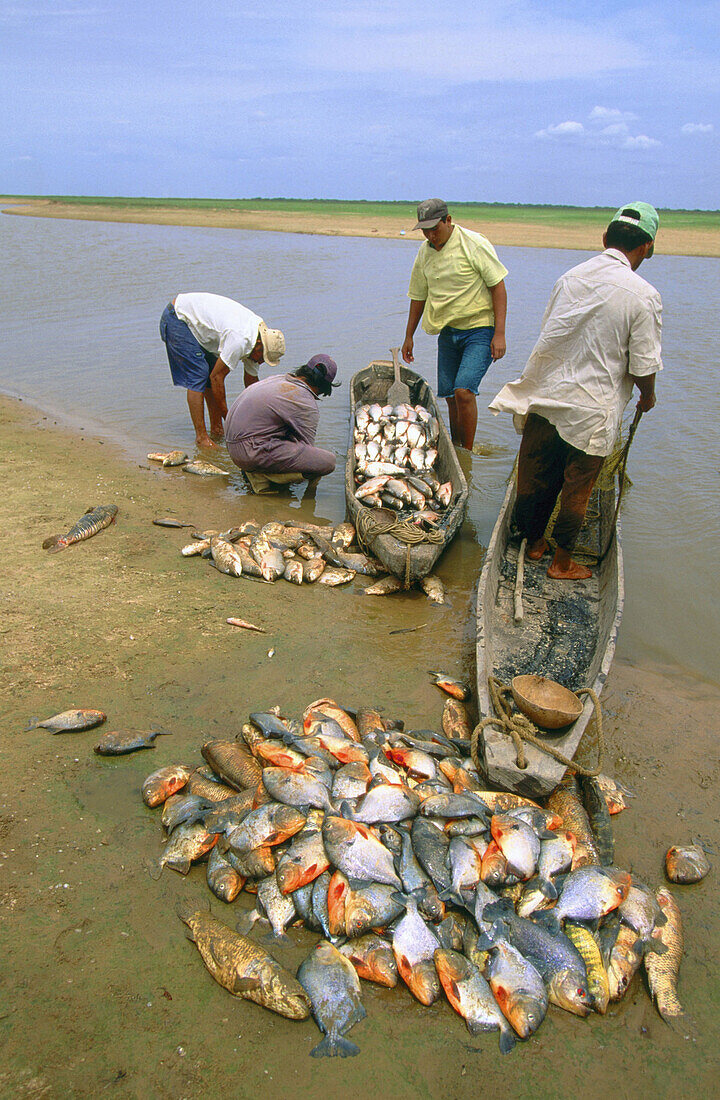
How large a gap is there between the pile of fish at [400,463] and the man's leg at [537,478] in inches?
36.2

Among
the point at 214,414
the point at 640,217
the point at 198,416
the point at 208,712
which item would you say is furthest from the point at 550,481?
the point at 214,414

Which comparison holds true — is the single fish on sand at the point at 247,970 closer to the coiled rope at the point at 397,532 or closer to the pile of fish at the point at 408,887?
the pile of fish at the point at 408,887

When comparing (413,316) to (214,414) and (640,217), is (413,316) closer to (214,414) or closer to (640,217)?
(214,414)

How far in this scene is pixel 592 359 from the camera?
511 cm

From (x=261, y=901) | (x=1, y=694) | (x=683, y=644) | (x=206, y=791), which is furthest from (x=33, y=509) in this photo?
(x=683, y=644)

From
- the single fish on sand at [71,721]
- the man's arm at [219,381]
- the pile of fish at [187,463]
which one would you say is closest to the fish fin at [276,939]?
the single fish on sand at [71,721]

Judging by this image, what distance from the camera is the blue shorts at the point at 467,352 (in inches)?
328

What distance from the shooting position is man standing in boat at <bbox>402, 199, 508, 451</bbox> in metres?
7.88

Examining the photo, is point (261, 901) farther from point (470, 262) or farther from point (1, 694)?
point (470, 262)

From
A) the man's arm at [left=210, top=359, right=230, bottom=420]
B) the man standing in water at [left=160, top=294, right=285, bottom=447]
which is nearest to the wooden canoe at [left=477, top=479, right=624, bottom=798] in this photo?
the man standing in water at [left=160, top=294, right=285, bottom=447]

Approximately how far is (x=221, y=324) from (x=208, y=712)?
5524mm

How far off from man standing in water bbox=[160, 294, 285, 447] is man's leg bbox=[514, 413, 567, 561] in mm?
3787

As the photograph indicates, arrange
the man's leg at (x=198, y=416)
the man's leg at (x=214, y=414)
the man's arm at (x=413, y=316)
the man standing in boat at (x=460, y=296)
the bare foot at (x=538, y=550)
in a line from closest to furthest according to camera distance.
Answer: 1. the bare foot at (x=538, y=550)
2. the man standing in boat at (x=460, y=296)
3. the man's arm at (x=413, y=316)
4. the man's leg at (x=198, y=416)
5. the man's leg at (x=214, y=414)

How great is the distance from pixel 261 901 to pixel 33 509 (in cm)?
559
